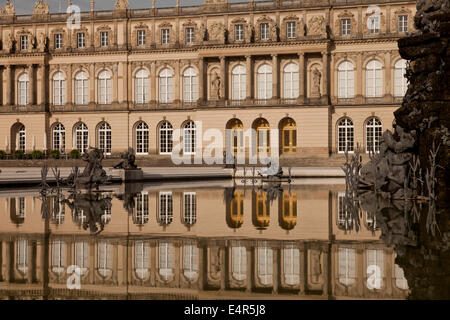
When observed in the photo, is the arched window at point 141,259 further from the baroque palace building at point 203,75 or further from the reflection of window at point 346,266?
the baroque palace building at point 203,75

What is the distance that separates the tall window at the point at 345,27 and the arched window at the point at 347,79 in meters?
2.58

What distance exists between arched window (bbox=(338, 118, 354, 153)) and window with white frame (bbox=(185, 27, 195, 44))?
15.6m

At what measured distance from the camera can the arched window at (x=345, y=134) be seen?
167 feet

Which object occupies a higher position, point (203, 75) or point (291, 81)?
point (203, 75)

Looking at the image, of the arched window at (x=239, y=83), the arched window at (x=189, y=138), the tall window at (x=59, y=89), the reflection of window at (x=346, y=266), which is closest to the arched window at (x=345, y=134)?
the arched window at (x=239, y=83)

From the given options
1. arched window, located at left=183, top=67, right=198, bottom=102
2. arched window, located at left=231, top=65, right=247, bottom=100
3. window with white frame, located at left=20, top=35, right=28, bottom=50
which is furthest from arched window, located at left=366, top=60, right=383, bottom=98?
window with white frame, located at left=20, top=35, right=28, bottom=50

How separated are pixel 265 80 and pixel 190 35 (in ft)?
27.0

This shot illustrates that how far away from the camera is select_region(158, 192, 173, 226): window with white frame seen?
13.0 meters

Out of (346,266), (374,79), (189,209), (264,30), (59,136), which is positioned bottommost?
(346,266)

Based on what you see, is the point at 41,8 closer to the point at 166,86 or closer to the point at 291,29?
the point at 166,86

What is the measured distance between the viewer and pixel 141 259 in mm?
8367

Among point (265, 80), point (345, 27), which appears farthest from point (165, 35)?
point (345, 27)

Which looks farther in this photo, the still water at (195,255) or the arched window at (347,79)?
the arched window at (347,79)
